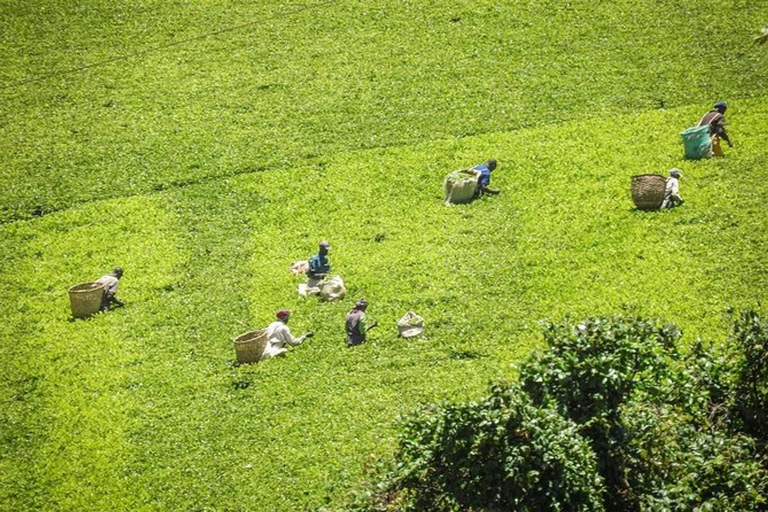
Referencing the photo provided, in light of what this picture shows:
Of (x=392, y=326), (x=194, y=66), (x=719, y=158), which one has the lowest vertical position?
(x=392, y=326)

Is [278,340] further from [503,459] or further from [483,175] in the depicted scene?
[503,459]

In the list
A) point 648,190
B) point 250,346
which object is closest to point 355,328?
point 250,346

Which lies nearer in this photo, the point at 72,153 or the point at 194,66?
the point at 72,153

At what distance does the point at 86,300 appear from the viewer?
84.4ft

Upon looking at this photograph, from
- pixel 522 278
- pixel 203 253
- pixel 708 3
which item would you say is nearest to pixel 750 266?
pixel 522 278

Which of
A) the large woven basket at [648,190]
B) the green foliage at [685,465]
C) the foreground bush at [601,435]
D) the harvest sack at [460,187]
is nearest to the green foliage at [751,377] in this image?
the foreground bush at [601,435]

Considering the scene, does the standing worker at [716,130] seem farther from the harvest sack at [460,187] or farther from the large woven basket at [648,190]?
the harvest sack at [460,187]

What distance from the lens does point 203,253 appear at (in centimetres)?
2862

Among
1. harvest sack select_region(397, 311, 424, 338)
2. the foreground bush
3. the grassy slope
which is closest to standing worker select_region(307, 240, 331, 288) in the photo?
harvest sack select_region(397, 311, 424, 338)

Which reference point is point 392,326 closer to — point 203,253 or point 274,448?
point 274,448

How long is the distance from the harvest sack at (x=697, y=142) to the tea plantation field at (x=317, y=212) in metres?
0.55

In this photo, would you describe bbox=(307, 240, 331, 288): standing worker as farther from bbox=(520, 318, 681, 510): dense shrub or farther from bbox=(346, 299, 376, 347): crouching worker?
bbox=(520, 318, 681, 510): dense shrub

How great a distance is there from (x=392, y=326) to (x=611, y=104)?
15.7 m

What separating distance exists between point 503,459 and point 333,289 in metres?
11.9
